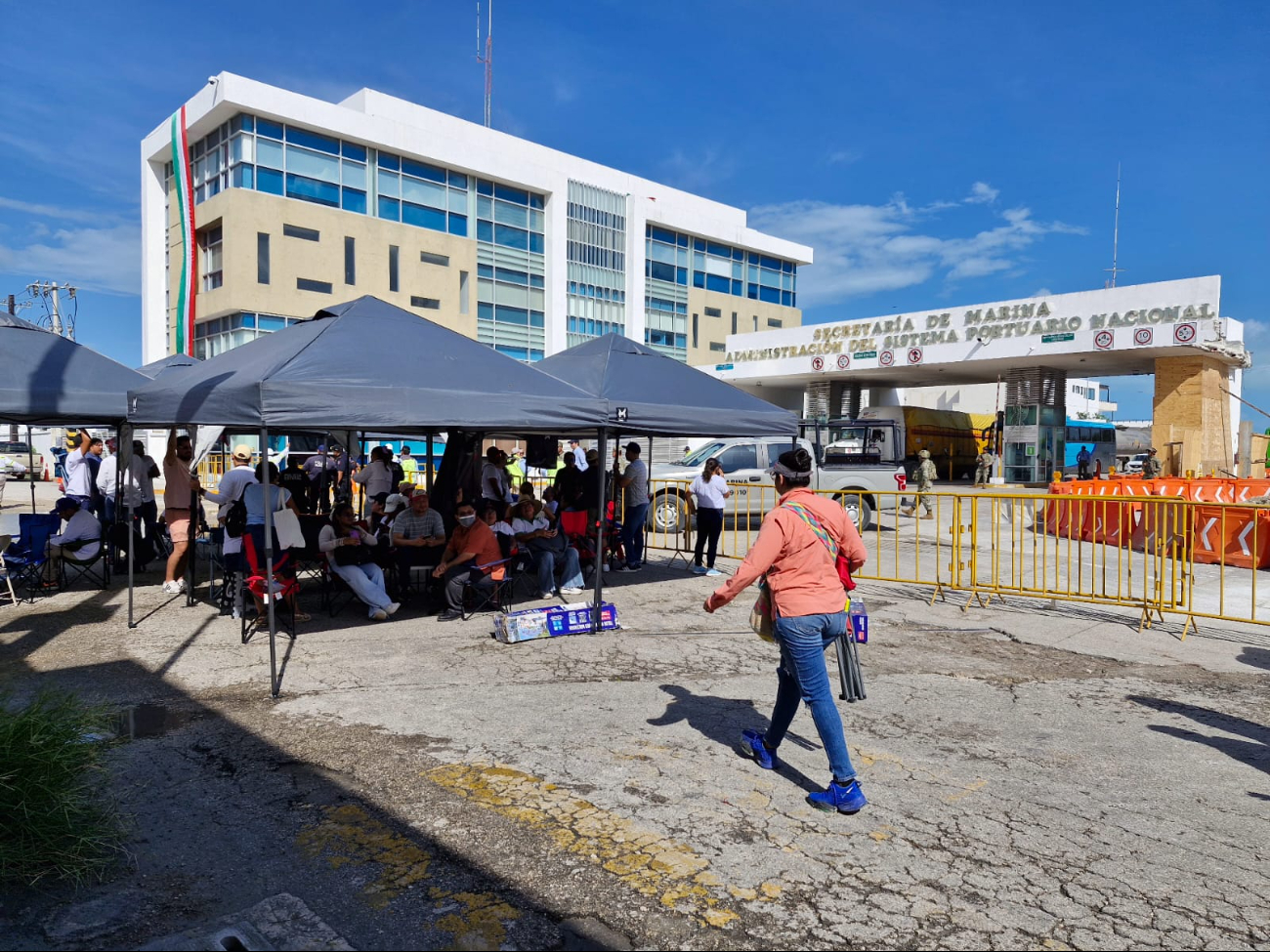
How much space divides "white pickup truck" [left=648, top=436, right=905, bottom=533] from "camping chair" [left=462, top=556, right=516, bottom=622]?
645cm

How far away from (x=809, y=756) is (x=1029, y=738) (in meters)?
1.58

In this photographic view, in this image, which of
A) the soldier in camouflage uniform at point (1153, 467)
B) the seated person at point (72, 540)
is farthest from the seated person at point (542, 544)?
the soldier in camouflage uniform at point (1153, 467)

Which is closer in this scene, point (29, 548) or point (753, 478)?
point (29, 548)

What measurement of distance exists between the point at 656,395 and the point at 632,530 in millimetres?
3399

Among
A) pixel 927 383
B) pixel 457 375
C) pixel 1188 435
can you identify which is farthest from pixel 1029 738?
pixel 927 383

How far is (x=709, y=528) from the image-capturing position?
1230 cm

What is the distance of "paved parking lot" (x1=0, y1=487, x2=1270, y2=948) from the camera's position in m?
3.38

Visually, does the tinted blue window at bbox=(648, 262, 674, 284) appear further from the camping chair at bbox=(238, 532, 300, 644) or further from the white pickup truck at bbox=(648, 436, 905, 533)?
the camping chair at bbox=(238, 532, 300, 644)

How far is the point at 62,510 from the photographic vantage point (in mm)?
10156

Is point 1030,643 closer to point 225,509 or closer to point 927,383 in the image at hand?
point 225,509

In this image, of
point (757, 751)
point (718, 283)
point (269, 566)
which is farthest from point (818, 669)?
point (718, 283)

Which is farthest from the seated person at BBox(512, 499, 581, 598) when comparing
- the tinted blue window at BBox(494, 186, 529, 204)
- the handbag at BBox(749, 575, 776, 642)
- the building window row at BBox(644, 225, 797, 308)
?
the building window row at BBox(644, 225, 797, 308)

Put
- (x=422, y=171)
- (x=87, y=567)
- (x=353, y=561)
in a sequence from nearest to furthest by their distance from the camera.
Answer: (x=353, y=561) → (x=87, y=567) → (x=422, y=171)

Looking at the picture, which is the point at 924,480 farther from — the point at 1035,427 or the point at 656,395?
the point at 1035,427
